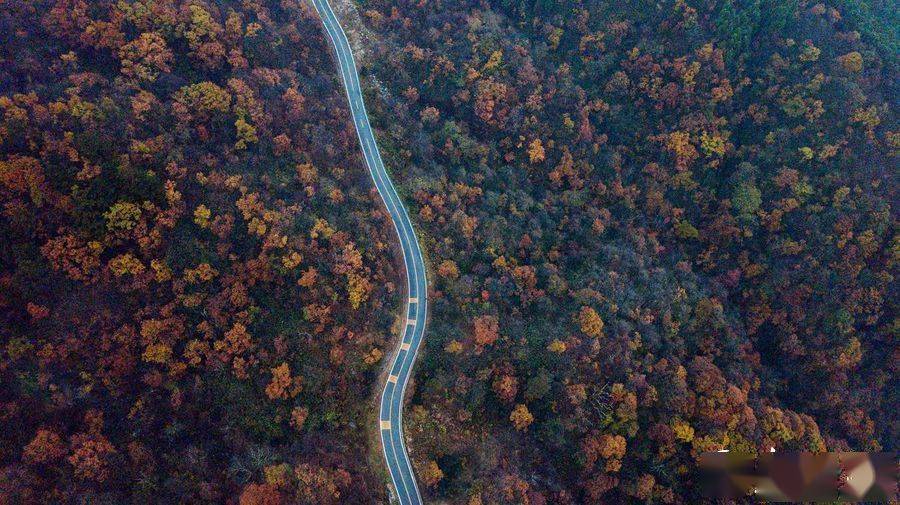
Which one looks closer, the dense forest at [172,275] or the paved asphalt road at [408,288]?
the dense forest at [172,275]

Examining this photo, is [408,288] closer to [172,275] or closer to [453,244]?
[453,244]

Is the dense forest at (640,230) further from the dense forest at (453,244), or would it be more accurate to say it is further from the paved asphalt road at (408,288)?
the paved asphalt road at (408,288)

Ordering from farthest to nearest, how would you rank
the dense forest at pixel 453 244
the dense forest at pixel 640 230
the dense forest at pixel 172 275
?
the dense forest at pixel 640 230, the dense forest at pixel 453 244, the dense forest at pixel 172 275

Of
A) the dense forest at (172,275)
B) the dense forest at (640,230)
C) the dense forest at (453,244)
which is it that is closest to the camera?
the dense forest at (172,275)

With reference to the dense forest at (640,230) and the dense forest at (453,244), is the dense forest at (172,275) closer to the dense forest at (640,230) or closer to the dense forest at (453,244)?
the dense forest at (453,244)

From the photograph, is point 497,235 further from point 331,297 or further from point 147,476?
point 147,476

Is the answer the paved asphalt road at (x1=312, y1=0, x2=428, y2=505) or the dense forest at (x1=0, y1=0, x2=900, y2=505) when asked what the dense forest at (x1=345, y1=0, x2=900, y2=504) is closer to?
the dense forest at (x1=0, y1=0, x2=900, y2=505)

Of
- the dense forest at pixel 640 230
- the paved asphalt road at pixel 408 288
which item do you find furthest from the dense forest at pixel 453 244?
the paved asphalt road at pixel 408 288
